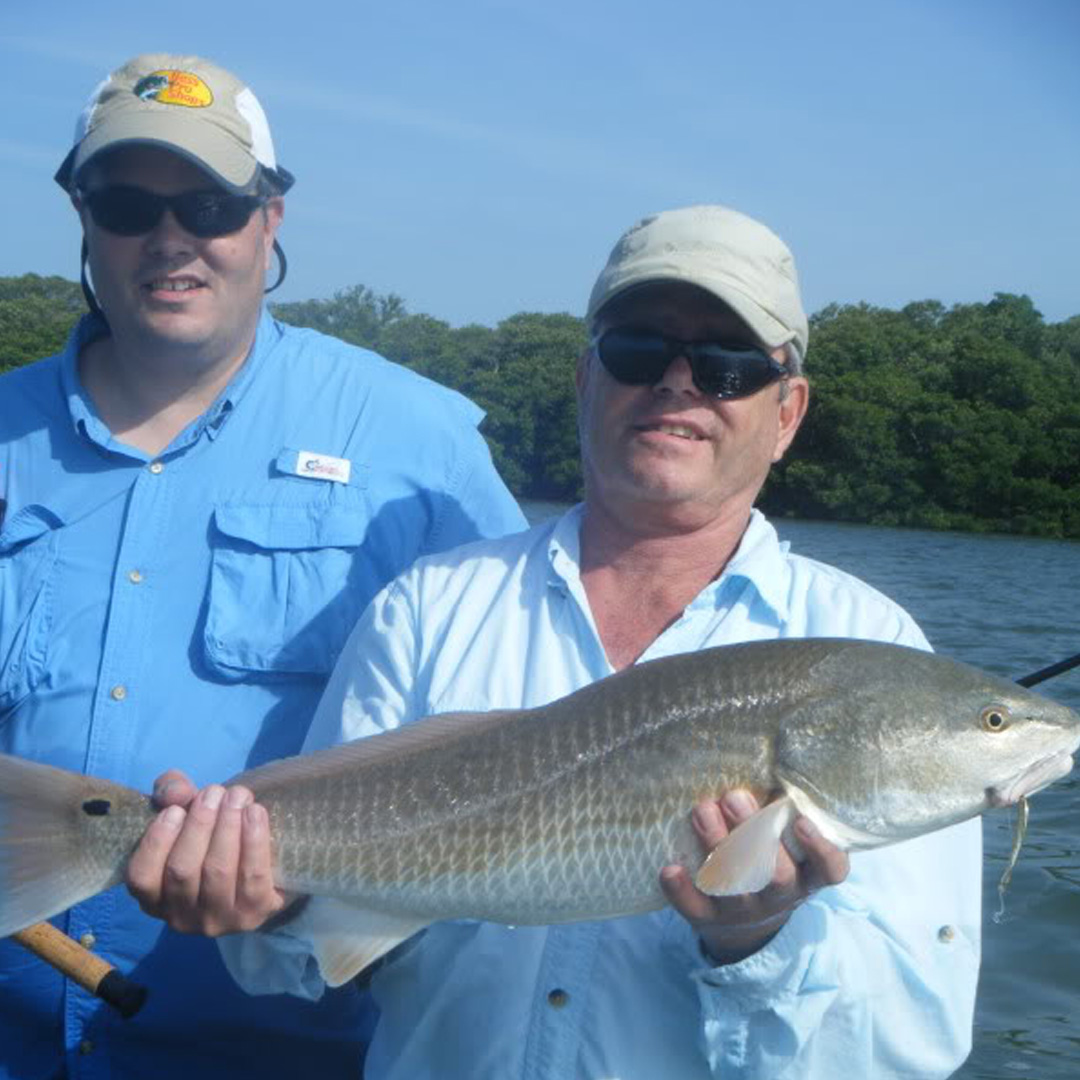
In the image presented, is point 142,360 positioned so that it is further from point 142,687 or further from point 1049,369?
point 1049,369

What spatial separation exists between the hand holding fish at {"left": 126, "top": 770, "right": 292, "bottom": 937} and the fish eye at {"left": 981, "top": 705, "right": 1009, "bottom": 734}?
1.69 m

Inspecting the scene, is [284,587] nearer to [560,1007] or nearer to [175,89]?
[175,89]

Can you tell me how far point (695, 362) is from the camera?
11.5 ft

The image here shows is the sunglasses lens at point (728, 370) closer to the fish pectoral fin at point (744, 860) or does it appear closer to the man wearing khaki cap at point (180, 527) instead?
the fish pectoral fin at point (744, 860)

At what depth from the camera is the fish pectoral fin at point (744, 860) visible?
282cm

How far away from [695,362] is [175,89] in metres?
1.90

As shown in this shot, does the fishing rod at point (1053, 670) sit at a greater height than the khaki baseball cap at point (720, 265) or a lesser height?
lesser

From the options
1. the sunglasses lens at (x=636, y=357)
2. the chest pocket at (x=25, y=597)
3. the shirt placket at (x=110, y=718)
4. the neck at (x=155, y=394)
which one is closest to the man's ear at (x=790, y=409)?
the sunglasses lens at (x=636, y=357)

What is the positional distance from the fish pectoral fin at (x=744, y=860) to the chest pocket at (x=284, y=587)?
1704 millimetres

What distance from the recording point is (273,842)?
10.8ft

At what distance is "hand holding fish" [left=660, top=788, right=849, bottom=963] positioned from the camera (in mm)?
2881

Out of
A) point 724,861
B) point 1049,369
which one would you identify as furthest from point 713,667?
point 1049,369

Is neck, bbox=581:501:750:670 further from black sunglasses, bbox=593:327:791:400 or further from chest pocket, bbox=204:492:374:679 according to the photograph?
chest pocket, bbox=204:492:374:679

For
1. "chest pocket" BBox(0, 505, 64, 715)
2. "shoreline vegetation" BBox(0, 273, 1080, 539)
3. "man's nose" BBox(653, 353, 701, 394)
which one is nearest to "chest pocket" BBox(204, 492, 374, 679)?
"chest pocket" BBox(0, 505, 64, 715)
